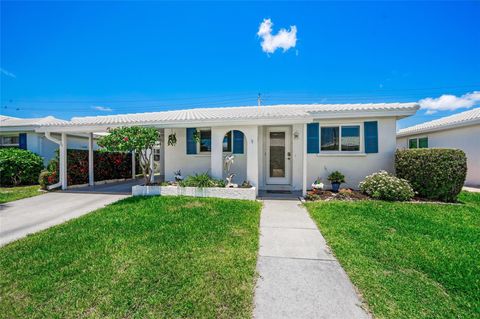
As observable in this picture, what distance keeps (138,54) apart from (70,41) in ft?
9.98

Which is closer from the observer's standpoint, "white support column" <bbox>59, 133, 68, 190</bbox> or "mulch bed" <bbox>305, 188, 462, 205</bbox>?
"mulch bed" <bbox>305, 188, 462, 205</bbox>

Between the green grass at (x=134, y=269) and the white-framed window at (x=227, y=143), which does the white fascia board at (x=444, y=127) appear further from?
the green grass at (x=134, y=269)

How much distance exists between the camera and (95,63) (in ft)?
42.9

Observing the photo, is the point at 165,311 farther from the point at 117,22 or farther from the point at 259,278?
the point at 117,22

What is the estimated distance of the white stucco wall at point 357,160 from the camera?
849 centimetres

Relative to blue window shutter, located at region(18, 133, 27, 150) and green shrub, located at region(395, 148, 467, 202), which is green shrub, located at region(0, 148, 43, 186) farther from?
green shrub, located at region(395, 148, 467, 202)

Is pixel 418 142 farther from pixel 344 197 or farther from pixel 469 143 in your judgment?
pixel 344 197

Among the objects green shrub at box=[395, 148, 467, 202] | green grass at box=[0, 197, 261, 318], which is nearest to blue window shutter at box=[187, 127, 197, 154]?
green grass at box=[0, 197, 261, 318]

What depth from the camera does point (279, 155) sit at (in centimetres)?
905

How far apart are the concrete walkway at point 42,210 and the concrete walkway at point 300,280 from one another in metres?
4.99

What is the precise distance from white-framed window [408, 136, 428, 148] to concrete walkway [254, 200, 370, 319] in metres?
12.6

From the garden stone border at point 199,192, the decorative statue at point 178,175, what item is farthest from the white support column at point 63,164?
the decorative statue at point 178,175

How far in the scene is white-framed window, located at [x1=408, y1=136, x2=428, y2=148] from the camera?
1268 cm

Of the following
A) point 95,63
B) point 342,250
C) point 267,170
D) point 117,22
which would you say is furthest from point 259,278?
point 95,63
